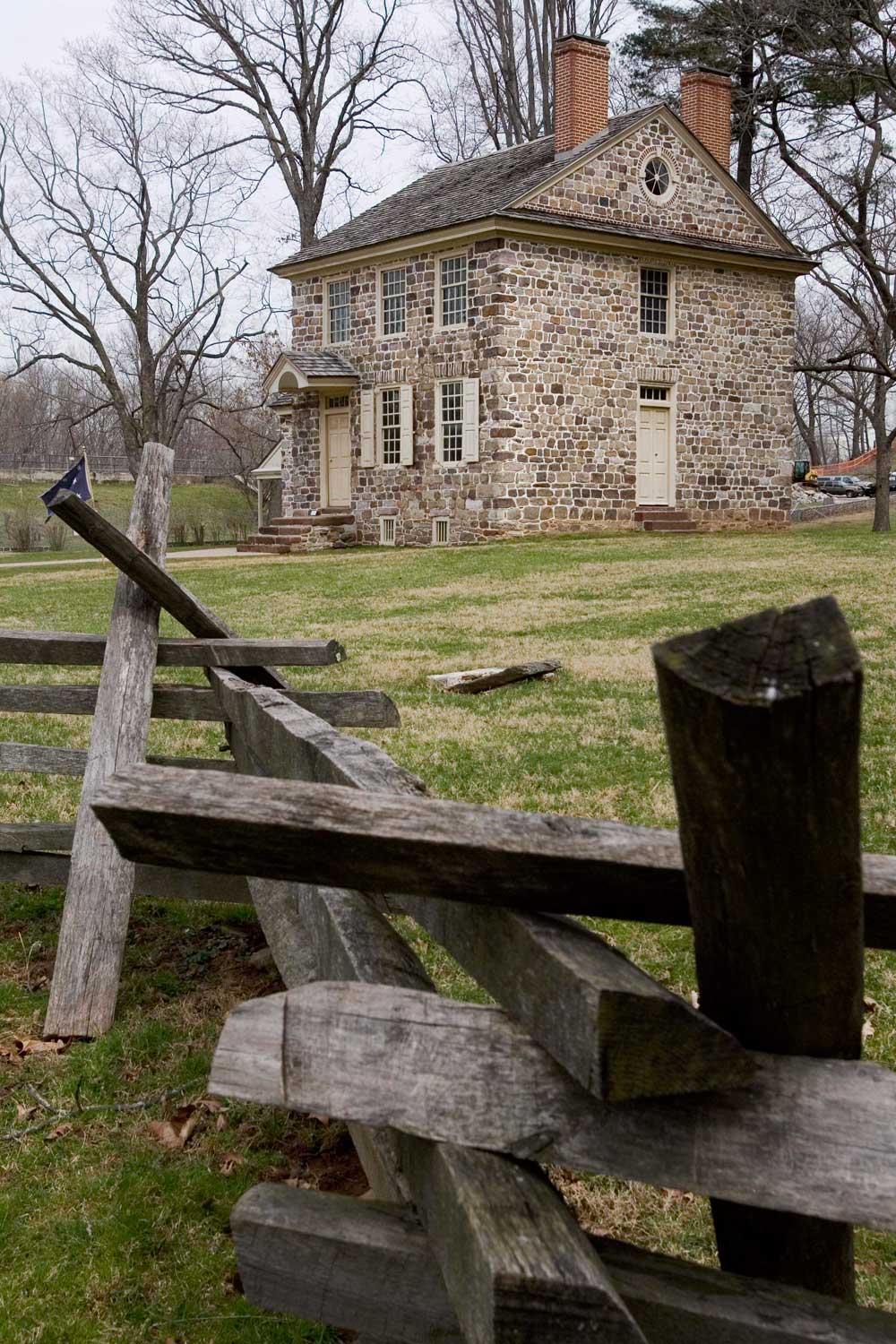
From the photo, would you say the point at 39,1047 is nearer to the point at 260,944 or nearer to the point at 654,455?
the point at 260,944

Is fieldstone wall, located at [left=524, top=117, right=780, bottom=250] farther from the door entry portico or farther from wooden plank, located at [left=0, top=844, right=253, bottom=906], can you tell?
wooden plank, located at [left=0, top=844, right=253, bottom=906]

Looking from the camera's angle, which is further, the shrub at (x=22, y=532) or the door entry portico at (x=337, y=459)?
the shrub at (x=22, y=532)

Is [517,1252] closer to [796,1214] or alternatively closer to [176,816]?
[796,1214]

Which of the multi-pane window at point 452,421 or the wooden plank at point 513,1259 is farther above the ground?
the multi-pane window at point 452,421

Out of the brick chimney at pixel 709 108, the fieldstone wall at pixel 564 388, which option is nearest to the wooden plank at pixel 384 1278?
the fieldstone wall at pixel 564 388

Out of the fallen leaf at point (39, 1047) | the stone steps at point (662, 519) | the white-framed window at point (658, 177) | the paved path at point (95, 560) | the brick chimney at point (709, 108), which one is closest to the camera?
the fallen leaf at point (39, 1047)

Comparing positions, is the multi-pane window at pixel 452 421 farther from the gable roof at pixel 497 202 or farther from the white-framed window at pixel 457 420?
the gable roof at pixel 497 202

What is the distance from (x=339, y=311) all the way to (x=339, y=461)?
11.3 feet

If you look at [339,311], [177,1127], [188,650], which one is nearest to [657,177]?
[339,311]

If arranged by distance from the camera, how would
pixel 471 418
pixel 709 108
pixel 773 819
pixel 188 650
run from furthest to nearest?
pixel 709 108, pixel 471 418, pixel 188 650, pixel 773 819

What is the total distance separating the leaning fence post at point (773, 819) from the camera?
1.27m

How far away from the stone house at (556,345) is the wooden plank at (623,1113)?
23.5 meters

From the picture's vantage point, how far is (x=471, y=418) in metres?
25.3

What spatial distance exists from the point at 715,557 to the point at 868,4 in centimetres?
1178
